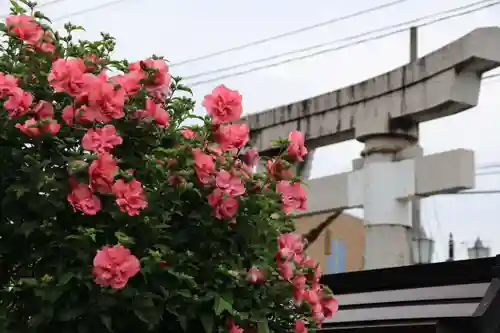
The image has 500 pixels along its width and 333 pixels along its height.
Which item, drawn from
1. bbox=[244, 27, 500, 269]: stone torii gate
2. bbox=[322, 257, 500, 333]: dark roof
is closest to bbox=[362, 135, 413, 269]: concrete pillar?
bbox=[244, 27, 500, 269]: stone torii gate

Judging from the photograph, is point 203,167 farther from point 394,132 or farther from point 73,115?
point 394,132

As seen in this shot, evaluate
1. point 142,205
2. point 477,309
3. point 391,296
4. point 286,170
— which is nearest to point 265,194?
point 286,170

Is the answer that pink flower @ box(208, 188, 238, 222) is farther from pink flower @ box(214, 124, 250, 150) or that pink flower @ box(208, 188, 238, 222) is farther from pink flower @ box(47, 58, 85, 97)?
pink flower @ box(47, 58, 85, 97)

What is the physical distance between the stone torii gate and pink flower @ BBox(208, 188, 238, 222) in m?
5.48

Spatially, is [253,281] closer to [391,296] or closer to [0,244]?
[0,244]

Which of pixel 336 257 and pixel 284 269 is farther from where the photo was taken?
pixel 336 257

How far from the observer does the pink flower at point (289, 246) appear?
320cm

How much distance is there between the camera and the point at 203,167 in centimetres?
291

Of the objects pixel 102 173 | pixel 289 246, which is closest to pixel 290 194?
pixel 289 246

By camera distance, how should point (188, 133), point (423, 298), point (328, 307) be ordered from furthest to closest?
1. point (423, 298)
2. point (328, 307)
3. point (188, 133)

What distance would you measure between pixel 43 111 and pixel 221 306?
93 cm

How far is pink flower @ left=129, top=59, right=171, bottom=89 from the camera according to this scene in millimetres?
3035

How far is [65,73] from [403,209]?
258 inches

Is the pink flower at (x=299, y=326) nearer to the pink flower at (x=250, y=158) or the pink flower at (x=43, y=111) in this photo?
the pink flower at (x=250, y=158)
